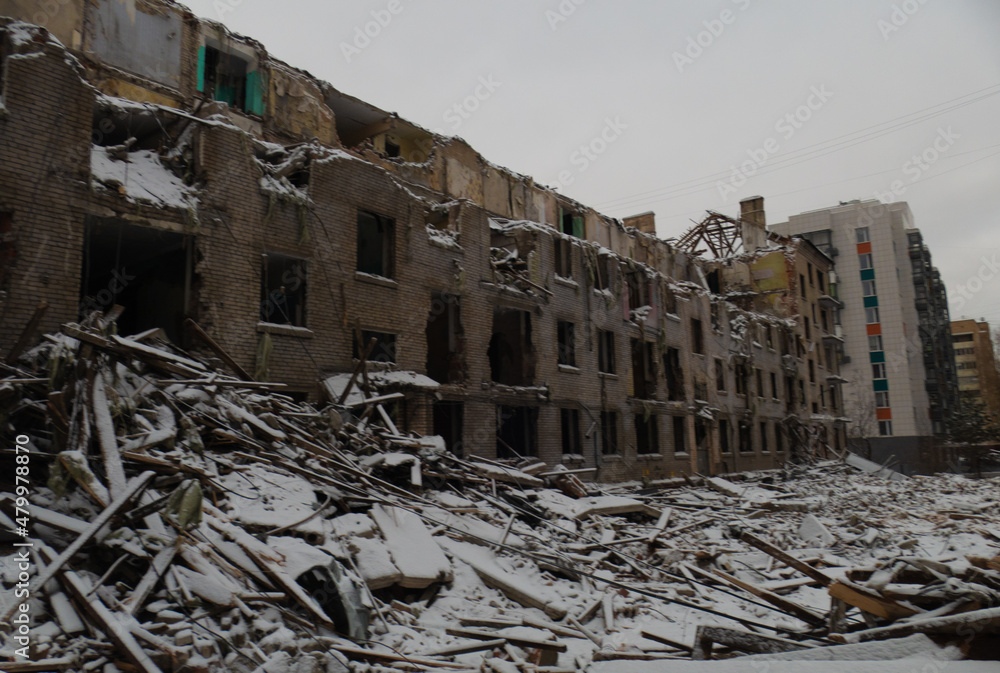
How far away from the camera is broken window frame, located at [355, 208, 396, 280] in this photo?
59.7ft

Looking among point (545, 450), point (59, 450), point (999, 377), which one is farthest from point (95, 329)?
point (999, 377)

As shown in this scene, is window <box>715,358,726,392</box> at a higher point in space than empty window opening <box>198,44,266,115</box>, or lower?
lower

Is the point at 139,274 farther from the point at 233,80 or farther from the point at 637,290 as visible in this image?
the point at 637,290

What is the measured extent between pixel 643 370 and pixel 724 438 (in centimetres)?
793

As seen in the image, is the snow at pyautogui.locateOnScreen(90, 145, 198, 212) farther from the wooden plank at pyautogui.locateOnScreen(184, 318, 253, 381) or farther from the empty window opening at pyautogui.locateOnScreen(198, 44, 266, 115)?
the empty window opening at pyautogui.locateOnScreen(198, 44, 266, 115)

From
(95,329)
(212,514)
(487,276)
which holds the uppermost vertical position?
(487,276)

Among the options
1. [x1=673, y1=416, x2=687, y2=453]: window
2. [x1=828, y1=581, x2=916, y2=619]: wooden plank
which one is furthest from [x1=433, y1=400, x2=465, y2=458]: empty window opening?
[x1=673, y1=416, x2=687, y2=453]: window

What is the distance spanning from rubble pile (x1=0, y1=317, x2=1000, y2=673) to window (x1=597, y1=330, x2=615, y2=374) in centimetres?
1164

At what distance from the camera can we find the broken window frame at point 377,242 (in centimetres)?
1819

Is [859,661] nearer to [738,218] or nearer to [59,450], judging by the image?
[59,450]

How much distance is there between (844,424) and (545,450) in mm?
36749

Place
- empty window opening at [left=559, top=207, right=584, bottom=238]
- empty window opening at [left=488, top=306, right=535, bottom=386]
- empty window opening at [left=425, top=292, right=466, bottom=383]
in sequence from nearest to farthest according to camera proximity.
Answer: empty window opening at [left=425, top=292, right=466, bottom=383], empty window opening at [left=488, top=306, right=535, bottom=386], empty window opening at [left=559, top=207, right=584, bottom=238]

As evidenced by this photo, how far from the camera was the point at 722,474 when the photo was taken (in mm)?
31625

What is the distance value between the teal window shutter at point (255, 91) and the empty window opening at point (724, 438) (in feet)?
79.1
